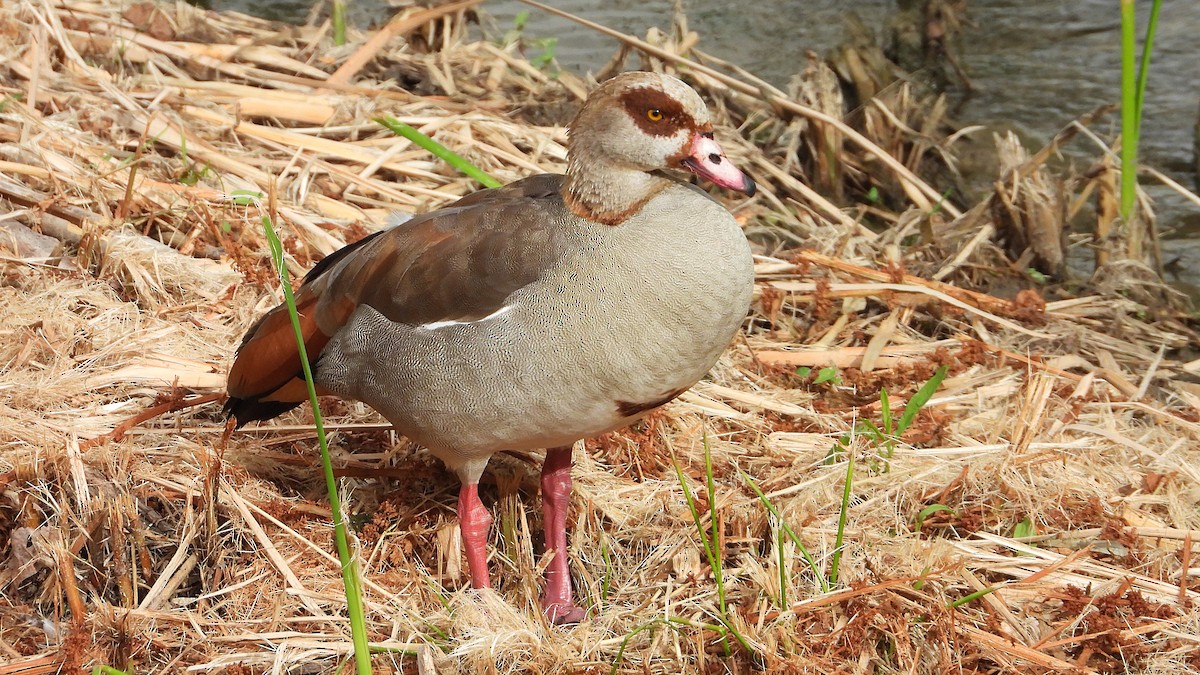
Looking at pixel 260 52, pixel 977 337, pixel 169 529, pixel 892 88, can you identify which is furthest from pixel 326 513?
pixel 892 88

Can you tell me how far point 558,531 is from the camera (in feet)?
11.2

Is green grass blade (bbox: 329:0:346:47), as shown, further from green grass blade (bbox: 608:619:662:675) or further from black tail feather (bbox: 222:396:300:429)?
green grass blade (bbox: 608:619:662:675)

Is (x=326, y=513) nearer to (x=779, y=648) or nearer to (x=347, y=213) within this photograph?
(x=779, y=648)

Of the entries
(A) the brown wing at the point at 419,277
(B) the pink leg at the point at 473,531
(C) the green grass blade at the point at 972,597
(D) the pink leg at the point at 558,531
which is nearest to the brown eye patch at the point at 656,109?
(A) the brown wing at the point at 419,277

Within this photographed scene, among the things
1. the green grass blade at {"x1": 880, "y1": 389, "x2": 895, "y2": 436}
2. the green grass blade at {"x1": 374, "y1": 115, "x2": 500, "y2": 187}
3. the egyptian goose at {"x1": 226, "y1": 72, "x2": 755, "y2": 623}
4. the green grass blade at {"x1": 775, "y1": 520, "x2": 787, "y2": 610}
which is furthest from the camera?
the green grass blade at {"x1": 374, "y1": 115, "x2": 500, "y2": 187}

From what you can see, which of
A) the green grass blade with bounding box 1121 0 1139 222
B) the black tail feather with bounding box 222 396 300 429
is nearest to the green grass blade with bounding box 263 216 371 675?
the black tail feather with bounding box 222 396 300 429

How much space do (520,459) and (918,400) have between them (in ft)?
Result: 4.28

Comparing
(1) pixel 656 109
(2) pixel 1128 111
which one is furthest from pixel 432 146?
(2) pixel 1128 111

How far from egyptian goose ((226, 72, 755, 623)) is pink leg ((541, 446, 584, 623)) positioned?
0.75 feet

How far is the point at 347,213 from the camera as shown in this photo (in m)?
4.88

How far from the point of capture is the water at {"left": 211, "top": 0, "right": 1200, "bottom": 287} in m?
7.16

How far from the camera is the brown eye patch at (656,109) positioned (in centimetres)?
292

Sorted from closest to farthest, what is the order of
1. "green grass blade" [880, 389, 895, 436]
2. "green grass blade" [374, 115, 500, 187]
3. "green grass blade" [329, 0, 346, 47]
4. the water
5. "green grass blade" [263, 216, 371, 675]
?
"green grass blade" [263, 216, 371, 675] < "green grass blade" [880, 389, 895, 436] < "green grass blade" [374, 115, 500, 187] < "green grass blade" [329, 0, 346, 47] < the water

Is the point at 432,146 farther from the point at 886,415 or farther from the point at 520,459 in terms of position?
the point at 886,415
